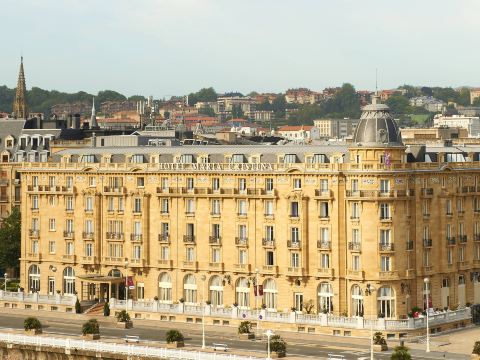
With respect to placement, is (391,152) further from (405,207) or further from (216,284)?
(216,284)

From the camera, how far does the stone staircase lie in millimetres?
160200

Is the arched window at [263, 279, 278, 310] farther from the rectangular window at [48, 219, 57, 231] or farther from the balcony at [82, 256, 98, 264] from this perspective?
the rectangular window at [48, 219, 57, 231]

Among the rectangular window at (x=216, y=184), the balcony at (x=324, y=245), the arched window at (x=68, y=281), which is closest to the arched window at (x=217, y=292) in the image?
the rectangular window at (x=216, y=184)

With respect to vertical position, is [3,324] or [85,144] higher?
[85,144]

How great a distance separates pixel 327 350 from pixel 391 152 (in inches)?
881

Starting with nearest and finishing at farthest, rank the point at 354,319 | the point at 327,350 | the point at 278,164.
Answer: the point at 327,350 → the point at 354,319 → the point at 278,164

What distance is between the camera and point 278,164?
15162cm

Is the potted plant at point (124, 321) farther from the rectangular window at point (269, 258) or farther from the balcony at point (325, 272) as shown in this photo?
the balcony at point (325, 272)

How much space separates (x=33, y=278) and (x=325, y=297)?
130 ft

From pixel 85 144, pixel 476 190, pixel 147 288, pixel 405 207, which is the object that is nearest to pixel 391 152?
pixel 405 207

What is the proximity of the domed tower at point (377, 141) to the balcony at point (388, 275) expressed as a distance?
1004 cm

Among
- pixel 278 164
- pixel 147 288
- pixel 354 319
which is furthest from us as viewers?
pixel 147 288

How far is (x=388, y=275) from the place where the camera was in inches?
5694

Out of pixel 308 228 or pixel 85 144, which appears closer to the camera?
pixel 308 228
